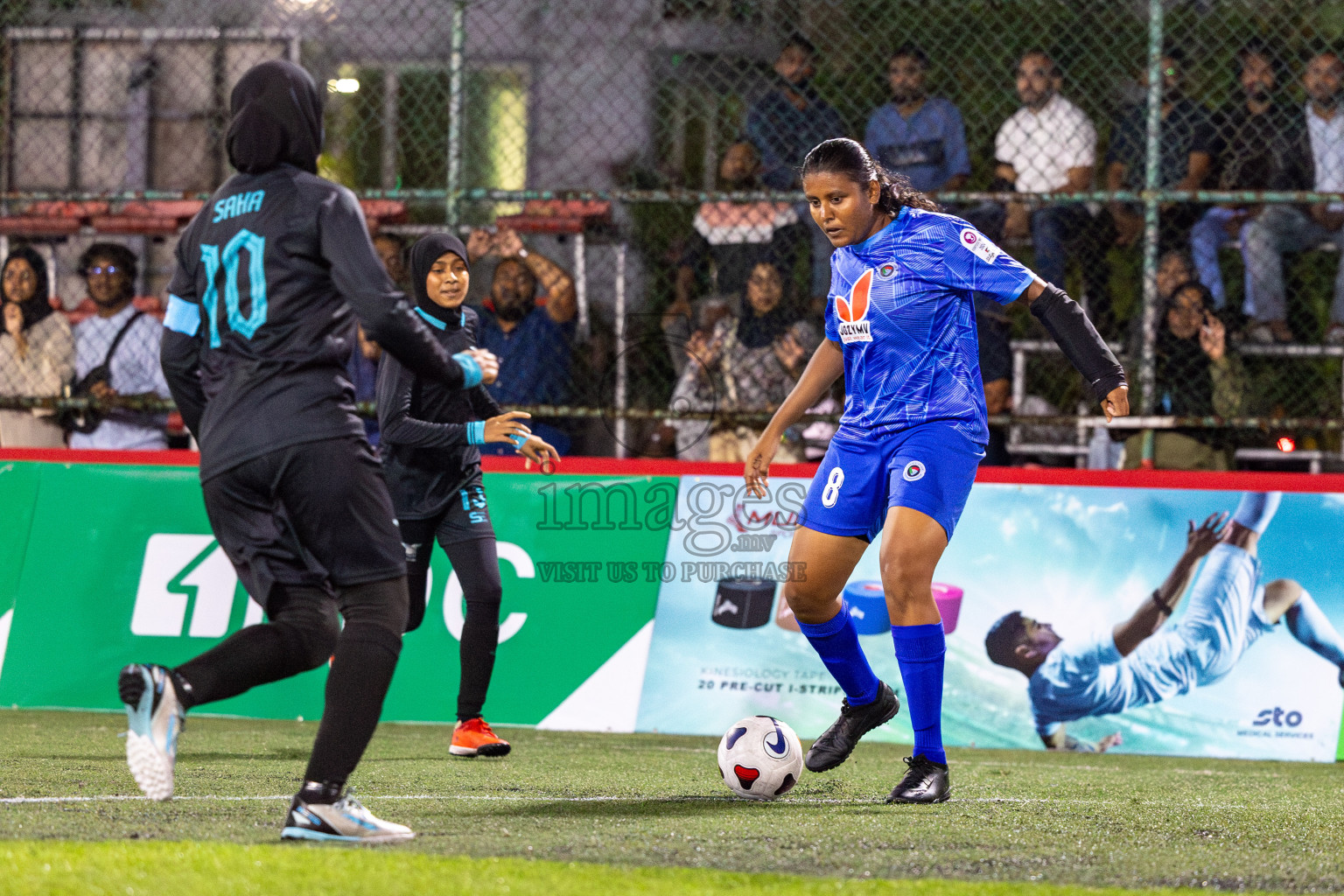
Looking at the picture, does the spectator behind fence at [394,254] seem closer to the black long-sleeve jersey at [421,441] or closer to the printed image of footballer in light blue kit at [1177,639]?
the black long-sleeve jersey at [421,441]

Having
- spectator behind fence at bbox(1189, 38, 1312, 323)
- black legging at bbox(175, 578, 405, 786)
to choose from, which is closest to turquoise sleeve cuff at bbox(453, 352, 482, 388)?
black legging at bbox(175, 578, 405, 786)

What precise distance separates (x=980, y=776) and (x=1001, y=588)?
1.66 metres

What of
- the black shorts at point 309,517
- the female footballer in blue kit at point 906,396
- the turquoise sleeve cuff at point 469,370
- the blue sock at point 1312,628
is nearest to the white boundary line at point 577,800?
the female footballer in blue kit at point 906,396

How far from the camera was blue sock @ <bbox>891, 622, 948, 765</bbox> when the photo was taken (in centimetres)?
456

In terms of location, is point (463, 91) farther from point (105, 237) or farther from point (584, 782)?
point (584, 782)

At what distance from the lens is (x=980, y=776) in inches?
219

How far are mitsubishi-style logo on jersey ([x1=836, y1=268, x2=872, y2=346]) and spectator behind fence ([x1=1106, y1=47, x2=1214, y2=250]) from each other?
13.6 ft

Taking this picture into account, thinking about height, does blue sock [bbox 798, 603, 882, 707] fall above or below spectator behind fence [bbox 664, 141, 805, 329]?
below

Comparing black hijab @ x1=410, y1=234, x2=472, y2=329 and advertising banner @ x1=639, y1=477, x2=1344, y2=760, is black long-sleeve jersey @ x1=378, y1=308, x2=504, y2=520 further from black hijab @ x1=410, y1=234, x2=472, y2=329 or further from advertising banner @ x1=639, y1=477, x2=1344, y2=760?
advertising banner @ x1=639, y1=477, x2=1344, y2=760

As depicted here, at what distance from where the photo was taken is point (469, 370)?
346cm

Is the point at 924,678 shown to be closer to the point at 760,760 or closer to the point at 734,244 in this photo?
the point at 760,760

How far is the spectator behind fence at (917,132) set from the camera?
344 inches

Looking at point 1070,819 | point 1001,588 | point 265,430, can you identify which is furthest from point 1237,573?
point 265,430

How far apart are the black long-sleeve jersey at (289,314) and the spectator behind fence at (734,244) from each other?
15.7ft
